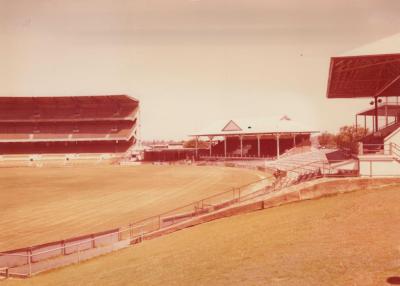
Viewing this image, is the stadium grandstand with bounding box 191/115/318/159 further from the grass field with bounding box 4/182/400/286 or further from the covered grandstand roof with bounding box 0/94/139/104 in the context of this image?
the grass field with bounding box 4/182/400/286

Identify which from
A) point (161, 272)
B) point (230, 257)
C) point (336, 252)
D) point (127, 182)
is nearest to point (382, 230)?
point (336, 252)

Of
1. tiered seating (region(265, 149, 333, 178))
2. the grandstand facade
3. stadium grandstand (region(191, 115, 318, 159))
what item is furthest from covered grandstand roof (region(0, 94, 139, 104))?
tiered seating (region(265, 149, 333, 178))

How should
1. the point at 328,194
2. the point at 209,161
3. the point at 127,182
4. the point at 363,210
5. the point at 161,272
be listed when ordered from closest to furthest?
the point at 161,272 < the point at 363,210 < the point at 328,194 < the point at 127,182 < the point at 209,161

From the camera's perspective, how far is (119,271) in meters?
11.4

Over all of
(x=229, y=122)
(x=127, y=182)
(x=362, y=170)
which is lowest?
(x=127, y=182)

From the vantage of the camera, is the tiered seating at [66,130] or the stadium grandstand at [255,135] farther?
the tiered seating at [66,130]

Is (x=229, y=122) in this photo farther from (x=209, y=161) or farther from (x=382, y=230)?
(x=382, y=230)

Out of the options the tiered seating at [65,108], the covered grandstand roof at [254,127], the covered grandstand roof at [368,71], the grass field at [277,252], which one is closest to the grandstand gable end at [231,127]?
the covered grandstand roof at [254,127]

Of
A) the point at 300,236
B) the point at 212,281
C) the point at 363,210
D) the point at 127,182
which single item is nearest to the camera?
the point at 212,281

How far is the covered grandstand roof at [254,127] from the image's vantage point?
214 ft

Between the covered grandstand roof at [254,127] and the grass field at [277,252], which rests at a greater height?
the covered grandstand roof at [254,127]

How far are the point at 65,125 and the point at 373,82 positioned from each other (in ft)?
241

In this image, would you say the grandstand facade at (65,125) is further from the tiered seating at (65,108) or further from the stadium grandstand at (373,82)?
the stadium grandstand at (373,82)

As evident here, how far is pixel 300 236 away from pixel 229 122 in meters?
61.0
